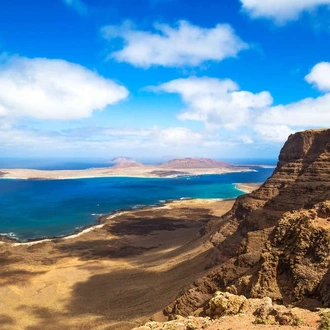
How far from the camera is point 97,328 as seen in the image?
1192 inches

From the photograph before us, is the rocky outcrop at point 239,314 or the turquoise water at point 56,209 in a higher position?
the rocky outcrop at point 239,314

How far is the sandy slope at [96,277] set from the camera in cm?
3291

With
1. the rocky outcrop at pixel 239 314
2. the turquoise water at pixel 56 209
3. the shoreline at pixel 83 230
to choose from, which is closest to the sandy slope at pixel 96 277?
the shoreline at pixel 83 230

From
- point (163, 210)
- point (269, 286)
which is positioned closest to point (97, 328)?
point (269, 286)

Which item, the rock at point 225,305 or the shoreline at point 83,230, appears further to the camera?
the shoreline at point 83,230

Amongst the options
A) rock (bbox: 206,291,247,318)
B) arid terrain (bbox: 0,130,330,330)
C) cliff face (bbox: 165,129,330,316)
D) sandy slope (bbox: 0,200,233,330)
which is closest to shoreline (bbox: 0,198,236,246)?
arid terrain (bbox: 0,130,330,330)

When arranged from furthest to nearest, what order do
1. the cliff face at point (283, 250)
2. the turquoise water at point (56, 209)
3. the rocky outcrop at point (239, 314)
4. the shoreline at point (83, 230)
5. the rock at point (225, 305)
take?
the turquoise water at point (56, 209) → the shoreline at point (83, 230) → the cliff face at point (283, 250) → the rock at point (225, 305) → the rocky outcrop at point (239, 314)

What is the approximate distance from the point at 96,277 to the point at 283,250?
33.1 metres

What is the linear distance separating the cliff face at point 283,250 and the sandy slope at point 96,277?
575 cm

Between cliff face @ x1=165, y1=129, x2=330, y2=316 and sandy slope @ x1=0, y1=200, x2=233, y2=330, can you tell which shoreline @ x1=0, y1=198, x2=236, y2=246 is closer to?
sandy slope @ x1=0, y1=200, x2=233, y2=330

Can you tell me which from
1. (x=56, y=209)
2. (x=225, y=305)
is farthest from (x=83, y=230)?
Result: (x=225, y=305)

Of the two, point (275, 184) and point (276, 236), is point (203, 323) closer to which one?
point (276, 236)

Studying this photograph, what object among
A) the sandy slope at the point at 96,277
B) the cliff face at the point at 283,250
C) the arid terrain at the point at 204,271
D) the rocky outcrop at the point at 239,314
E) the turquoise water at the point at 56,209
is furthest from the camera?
the turquoise water at the point at 56,209

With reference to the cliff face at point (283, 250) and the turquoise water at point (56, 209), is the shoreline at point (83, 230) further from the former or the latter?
the cliff face at point (283, 250)
